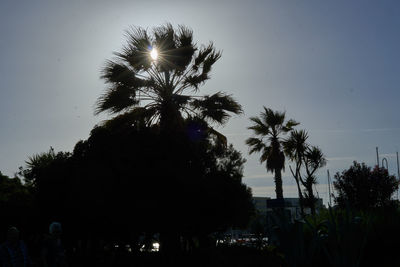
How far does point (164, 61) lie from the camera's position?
19.7 metres

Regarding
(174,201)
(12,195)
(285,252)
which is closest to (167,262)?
(285,252)

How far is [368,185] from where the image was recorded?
29.0 m

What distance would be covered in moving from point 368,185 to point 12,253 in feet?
80.8

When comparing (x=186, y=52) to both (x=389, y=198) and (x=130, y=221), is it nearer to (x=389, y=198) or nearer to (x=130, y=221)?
(x=130, y=221)

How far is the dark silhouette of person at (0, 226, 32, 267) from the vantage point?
823cm

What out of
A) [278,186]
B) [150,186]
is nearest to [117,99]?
[150,186]

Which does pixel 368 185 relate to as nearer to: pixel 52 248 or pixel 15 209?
pixel 15 209

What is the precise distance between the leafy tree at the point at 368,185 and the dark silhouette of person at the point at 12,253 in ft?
75.1

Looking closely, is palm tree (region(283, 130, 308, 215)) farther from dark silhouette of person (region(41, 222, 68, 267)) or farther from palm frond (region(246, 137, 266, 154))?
dark silhouette of person (region(41, 222, 68, 267))

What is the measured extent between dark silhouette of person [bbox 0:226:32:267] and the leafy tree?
22.9m

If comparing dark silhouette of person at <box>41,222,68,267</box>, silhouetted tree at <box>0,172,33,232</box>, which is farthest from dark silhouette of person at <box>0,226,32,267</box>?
silhouetted tree at <box>0,172,33,232</box>

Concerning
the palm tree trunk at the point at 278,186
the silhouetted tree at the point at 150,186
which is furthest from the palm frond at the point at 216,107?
the palm tree trunk at the point at 278,186

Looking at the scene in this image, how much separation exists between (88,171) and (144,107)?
3484 mm

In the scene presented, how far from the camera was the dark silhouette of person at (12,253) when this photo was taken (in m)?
8.23
